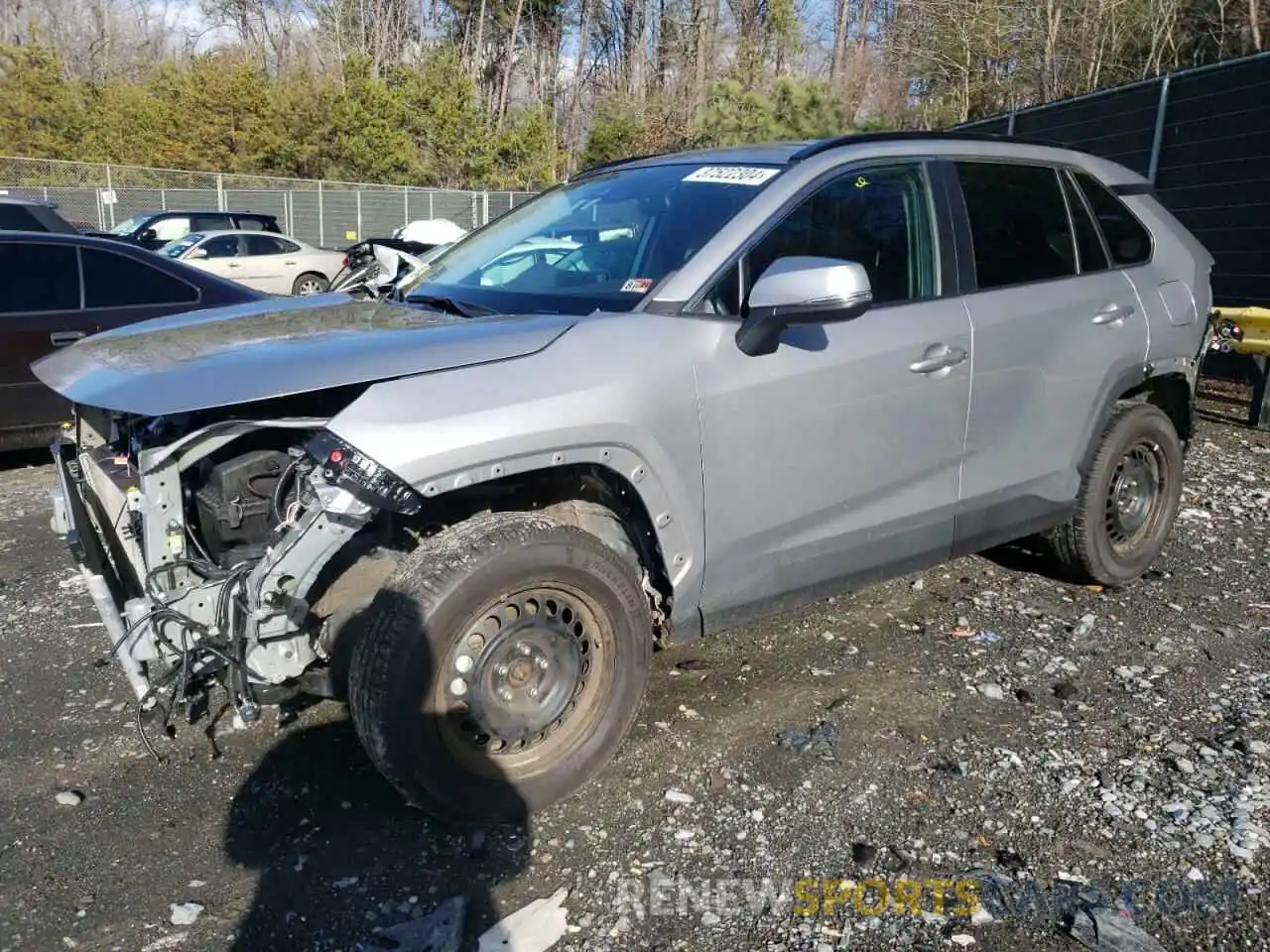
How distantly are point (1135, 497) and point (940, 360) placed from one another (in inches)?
69.0

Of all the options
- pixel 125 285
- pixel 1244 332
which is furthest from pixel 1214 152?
pixel 125 285

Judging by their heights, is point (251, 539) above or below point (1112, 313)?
below

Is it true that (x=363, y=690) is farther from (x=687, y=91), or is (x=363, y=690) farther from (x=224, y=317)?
(x=687, y=91)

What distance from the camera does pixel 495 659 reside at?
8.84 ft

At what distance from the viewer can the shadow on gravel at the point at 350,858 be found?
7.93 feet

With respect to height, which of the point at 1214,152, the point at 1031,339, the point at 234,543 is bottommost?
the point at 234,543

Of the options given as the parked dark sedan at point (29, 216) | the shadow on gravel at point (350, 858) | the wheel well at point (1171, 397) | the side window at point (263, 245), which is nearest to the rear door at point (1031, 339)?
the wheel well at point (1171, 397)

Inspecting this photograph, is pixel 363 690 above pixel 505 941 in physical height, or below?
Answer: above

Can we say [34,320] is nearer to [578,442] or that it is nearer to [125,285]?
[125,285]

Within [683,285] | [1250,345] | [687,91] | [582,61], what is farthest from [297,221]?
[683,285]

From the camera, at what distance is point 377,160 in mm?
36938

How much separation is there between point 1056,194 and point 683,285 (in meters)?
2.10

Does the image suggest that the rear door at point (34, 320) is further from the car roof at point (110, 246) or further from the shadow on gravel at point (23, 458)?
the shadow on gravel at point (23, 458)
